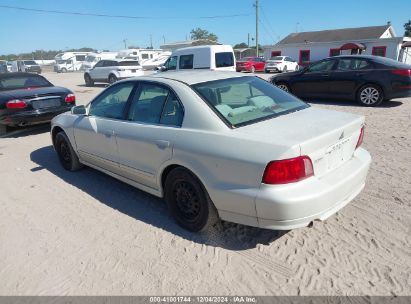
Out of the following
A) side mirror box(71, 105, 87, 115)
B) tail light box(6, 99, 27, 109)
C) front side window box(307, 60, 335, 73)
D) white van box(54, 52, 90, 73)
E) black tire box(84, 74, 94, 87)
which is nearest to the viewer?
side mirror box(71, 105, 87, 115)

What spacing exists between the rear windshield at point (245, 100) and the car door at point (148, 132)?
1.24 feet

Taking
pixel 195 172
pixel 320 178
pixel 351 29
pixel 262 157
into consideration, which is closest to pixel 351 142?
pixel 320 178

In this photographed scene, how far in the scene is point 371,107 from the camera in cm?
886

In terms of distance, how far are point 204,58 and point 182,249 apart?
1210cm

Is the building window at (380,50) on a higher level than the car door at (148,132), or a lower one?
higher

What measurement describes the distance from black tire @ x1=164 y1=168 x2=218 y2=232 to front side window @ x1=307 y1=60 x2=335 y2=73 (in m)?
7.94

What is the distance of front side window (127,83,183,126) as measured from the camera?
3.27 metres

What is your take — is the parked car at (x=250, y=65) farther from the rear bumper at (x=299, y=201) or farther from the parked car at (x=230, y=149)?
the rear bumper at (x=299, y=201)

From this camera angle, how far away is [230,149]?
105 inches

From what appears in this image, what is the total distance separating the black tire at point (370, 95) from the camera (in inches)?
344

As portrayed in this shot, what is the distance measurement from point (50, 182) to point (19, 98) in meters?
3.45

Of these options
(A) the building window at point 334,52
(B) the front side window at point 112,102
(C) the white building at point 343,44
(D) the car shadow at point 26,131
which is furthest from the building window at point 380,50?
(B) the front side window at point 112,102

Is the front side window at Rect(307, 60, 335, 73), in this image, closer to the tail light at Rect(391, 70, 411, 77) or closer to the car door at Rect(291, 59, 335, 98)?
the car door at Rect(291, 59, 335, 98)

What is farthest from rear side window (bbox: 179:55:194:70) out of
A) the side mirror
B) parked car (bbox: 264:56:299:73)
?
parked car (bbox: 264:56:299:73)
